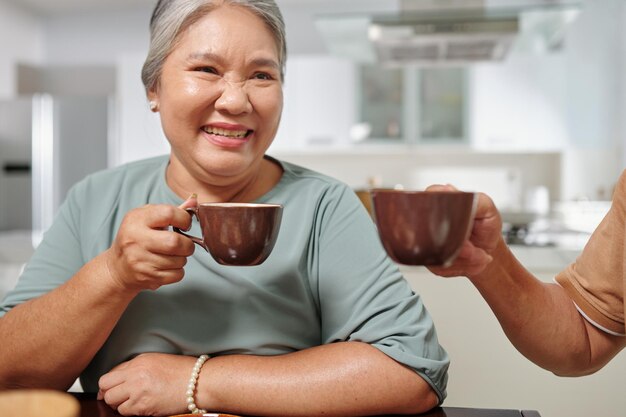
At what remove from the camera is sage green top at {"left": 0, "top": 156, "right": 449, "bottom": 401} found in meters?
1.14

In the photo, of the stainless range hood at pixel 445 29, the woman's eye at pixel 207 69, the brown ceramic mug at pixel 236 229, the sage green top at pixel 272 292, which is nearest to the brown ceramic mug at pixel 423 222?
the brown ceramic mug at pixel 236 229

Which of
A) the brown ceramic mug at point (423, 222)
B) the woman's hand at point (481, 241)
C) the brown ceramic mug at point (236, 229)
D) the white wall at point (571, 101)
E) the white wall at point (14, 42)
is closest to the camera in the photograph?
the brown ceramic mug at point (423, 222)

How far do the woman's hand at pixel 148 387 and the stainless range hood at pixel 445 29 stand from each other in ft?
7.88

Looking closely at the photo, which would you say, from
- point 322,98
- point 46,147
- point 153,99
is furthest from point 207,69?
point 46,147

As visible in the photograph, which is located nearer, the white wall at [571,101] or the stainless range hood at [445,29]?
the stainless range hood at [445,29]

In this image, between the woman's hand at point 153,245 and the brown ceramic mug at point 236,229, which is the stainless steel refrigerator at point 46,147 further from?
the brown ceramic mug at point 236,229

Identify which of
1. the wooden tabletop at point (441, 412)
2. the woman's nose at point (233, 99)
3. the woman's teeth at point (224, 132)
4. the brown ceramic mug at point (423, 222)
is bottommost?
the wooden tabletop at point (441, 412)

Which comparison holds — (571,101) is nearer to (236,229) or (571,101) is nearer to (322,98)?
(322,98)

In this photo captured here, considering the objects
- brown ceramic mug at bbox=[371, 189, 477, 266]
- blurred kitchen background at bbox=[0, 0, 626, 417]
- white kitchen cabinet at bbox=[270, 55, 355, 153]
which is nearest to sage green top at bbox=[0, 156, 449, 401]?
brown ceramic mug at bbox=[371, 189, 477, 266]

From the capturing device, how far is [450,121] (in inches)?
192

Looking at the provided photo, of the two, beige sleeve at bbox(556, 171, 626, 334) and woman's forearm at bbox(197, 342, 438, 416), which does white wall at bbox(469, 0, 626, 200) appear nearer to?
beige sleeve at bbox(556, 171, 626, 334)

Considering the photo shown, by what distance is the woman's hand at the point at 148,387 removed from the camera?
3.15 feet

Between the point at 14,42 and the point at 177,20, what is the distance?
4770mm

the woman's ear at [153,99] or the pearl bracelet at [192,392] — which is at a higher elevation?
the woman's ear at [153,99]
